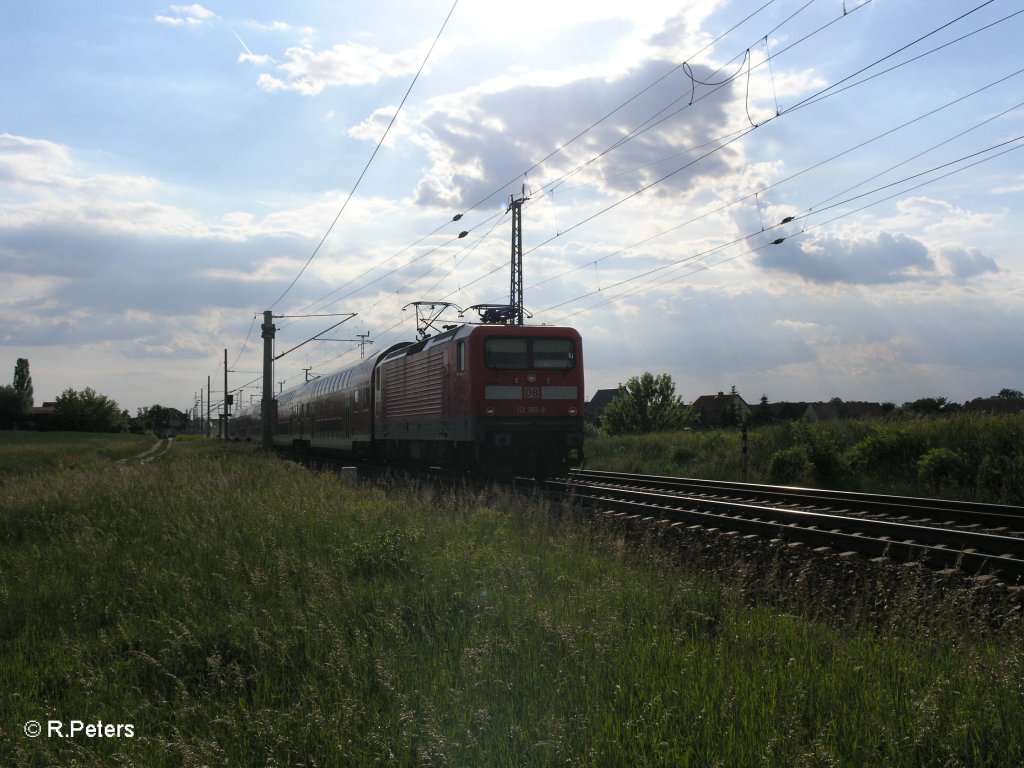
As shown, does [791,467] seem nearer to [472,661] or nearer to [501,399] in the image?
[501,399]

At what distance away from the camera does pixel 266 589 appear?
7074mm

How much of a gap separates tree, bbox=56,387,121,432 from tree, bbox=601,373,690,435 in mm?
91229

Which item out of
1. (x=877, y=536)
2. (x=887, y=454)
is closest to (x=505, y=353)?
(x=887, y=454)

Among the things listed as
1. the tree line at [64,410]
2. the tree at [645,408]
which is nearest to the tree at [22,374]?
the tree line at [64,410]

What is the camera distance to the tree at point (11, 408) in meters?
111

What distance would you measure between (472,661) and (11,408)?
125m

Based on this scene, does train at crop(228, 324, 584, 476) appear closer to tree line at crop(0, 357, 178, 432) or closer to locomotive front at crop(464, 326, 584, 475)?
locomotive front at crop(464, 326, 584, 475)

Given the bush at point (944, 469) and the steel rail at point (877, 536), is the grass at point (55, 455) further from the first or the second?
the bush at point (944, 469)

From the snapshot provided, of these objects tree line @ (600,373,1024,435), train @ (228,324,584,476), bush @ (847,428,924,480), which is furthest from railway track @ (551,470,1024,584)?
tree line @ (600,373,1024,435)

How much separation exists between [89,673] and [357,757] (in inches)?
106

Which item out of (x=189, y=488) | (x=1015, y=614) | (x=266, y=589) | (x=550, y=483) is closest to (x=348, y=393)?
(x=550, y=483)

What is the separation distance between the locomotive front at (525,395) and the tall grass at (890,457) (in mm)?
5300

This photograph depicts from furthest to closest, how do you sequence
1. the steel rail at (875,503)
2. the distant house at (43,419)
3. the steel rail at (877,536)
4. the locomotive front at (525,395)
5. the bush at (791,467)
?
the distant house at (43,419) < the bush at (791,467) < the locomotive front at (525,395) < the steel rail at (875,503) < the steel rail at (877,536)

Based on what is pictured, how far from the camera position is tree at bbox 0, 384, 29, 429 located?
4377 inches
